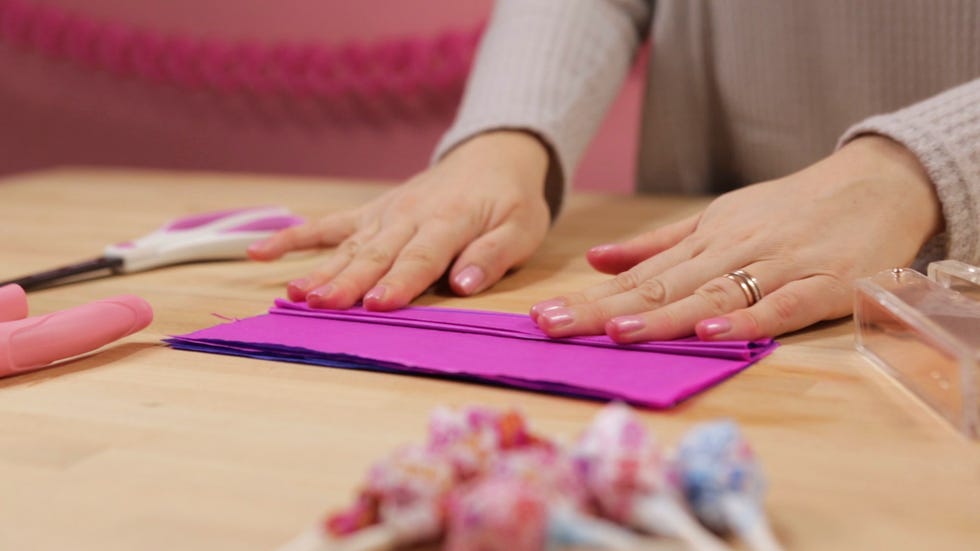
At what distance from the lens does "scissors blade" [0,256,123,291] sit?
0.84m

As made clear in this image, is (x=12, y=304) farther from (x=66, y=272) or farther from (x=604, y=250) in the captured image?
(x=604, y=250)

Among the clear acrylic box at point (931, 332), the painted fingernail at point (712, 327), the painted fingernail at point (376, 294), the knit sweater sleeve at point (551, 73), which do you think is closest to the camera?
the clear acrylic box at point (931, 332)

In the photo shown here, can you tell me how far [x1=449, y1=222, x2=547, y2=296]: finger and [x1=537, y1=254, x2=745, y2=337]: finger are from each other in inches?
5.5

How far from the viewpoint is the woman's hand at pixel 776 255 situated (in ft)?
2.09

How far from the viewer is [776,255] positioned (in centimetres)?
68

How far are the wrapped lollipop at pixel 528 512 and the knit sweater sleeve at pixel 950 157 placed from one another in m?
0.42

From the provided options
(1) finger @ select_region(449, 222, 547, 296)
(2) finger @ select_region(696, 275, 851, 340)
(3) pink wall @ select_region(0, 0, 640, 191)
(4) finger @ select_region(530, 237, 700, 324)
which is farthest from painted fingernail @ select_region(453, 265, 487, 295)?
(3) pink wall @ select_region(0, 0, 640, 191)

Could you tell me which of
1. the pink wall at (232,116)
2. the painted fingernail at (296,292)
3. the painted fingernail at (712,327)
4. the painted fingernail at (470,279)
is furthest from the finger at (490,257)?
the pink wall at (232,116)

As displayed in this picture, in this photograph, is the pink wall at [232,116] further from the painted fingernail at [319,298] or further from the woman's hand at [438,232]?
the painted fingernail at [319,298]

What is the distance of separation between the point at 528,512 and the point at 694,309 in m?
0.31

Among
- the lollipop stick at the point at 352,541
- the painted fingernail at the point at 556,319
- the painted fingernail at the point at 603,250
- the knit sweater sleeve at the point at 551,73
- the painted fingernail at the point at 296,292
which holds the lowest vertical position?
the painted fingernail at the point at 556,319

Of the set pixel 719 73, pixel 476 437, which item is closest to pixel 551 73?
pixel 719 73

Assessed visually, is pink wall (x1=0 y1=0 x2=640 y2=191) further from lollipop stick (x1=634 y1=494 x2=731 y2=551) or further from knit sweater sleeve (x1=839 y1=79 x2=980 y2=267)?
lollipop stick (x1=634 y1=494 x2=731 y2=551)

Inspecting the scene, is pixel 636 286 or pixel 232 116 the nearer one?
pixel 636 286
